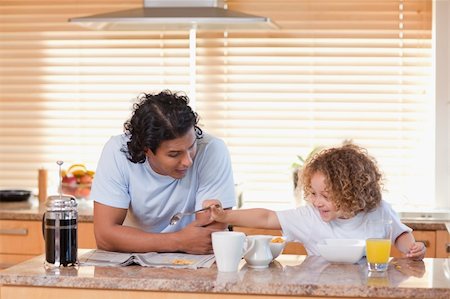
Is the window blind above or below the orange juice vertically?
above

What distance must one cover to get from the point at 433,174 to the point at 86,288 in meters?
2.55

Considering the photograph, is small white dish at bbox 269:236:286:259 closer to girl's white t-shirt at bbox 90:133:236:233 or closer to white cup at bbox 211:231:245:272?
white cup at bbox 211:231:245:272

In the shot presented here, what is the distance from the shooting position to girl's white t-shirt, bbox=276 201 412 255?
3.00 meters

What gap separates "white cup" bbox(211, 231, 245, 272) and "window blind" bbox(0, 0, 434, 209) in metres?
2.03

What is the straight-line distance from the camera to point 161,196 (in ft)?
10.0

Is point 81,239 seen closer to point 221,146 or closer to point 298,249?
point 298,249

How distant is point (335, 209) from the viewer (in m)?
2.99

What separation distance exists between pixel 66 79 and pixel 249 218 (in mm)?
2150


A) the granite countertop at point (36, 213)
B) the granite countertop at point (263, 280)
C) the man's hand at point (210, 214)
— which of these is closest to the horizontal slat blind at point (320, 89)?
the granite countertop at point (36, 213)

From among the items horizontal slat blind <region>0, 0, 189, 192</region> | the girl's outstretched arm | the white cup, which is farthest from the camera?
horizontal slat blind <region>0, 0, 189, 192</region>

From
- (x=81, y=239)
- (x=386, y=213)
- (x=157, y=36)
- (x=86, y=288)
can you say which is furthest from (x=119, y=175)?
(x=157, y=36)

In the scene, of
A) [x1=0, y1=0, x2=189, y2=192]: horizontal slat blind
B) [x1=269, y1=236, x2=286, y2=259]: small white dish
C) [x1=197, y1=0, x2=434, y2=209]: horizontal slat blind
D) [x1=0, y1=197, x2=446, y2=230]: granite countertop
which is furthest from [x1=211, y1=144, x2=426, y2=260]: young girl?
[x1=0, y1=0, x2=189, y2=192]: horizontal slat blind

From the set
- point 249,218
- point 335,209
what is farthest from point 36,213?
point 335,209

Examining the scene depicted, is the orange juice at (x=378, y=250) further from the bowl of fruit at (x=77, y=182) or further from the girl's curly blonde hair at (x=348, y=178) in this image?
the bowl of fruit at (x=77, y=182)
